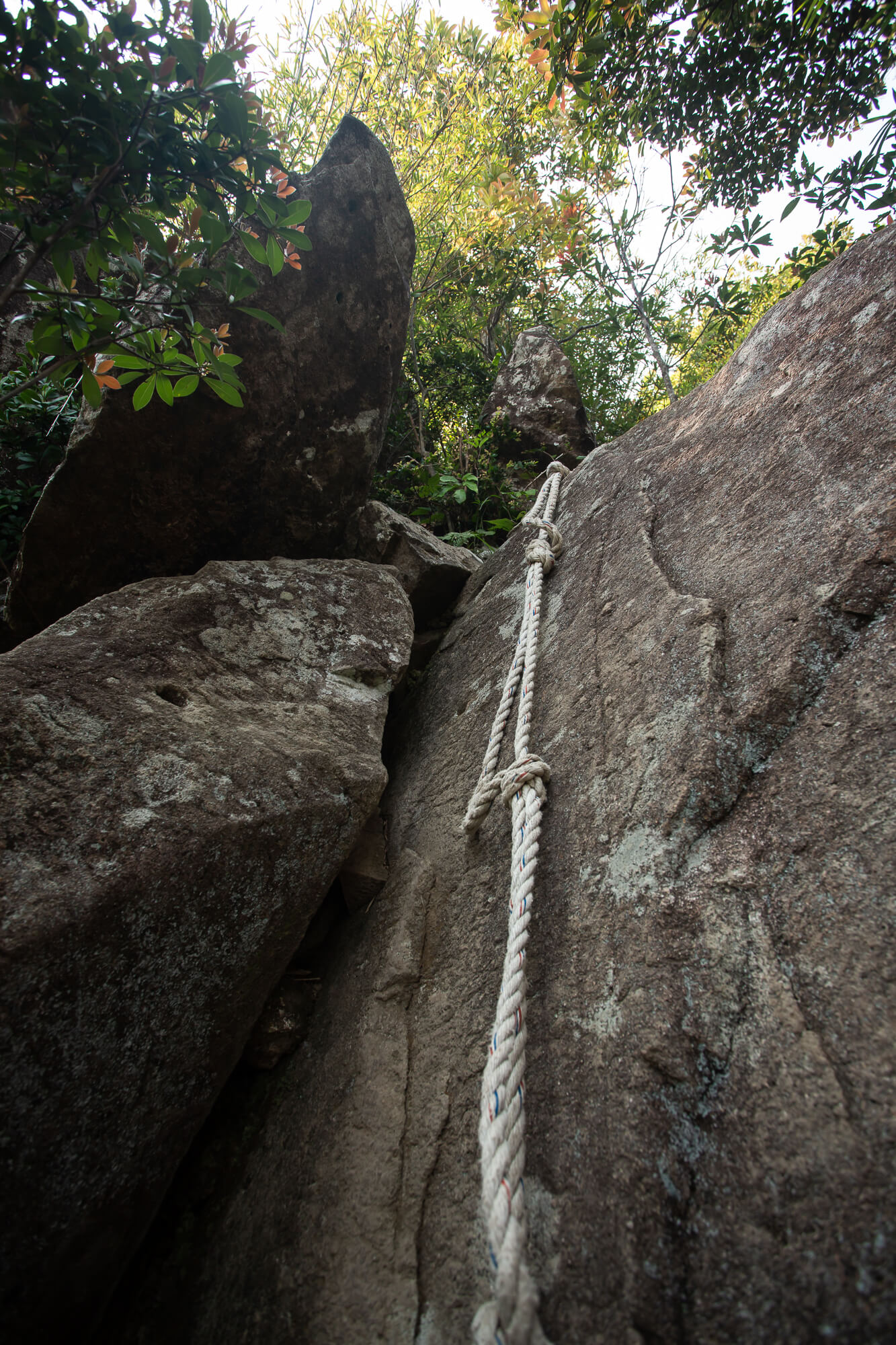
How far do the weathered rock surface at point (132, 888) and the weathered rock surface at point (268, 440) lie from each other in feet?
2.16

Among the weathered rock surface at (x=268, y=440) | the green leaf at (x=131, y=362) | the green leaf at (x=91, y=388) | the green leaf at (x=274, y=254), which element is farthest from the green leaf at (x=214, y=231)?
the weathered rock surface at (x=268, y=440)

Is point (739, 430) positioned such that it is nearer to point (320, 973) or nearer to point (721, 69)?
point (320, 973)

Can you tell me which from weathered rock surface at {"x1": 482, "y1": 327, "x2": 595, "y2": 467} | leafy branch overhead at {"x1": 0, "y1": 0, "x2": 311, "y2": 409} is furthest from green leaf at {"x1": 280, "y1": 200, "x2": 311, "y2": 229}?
weathered rock surface at {"x1": 482, "y1": 327, "x2": 595, "y2": 467}

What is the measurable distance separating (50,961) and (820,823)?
1458mm

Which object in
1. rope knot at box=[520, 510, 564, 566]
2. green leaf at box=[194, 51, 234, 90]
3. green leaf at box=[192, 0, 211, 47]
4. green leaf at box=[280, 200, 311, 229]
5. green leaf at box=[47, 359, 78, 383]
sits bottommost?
rope knot at box=[520, 510, 564, 566]

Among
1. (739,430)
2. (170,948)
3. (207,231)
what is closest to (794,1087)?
(170,948)

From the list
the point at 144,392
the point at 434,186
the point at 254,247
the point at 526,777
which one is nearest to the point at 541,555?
the point at 526,777

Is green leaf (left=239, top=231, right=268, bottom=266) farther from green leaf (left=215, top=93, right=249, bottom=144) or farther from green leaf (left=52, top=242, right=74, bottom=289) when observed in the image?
green leaf (left=52, top=242, right=74, bottom=289)

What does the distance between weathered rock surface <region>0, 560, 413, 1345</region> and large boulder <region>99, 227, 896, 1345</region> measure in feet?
0.93

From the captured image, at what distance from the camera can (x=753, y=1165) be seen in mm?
811

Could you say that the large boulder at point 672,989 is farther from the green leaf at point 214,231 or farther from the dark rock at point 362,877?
the green leaf at point 214,231

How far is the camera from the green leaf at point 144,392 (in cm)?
177

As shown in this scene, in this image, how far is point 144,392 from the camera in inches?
71.1

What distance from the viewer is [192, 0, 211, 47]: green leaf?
1.31m
